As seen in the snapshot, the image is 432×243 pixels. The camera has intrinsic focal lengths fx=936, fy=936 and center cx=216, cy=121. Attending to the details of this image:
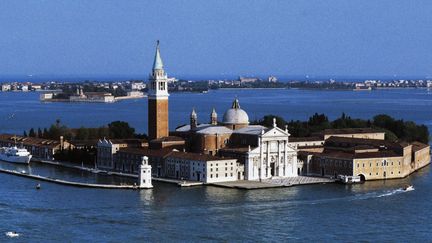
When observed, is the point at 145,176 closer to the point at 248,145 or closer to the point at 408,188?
the point at 248,145

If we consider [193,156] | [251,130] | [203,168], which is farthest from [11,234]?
[251,130]

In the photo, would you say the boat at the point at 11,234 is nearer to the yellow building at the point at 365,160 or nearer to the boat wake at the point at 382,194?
the boat wake at the point at 382,194

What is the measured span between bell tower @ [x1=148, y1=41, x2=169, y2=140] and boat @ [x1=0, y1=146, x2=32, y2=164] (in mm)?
4552

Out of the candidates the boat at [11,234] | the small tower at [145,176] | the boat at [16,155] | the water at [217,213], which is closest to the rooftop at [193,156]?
the water at [217,213]

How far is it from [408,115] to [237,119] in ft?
104

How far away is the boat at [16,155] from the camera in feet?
102

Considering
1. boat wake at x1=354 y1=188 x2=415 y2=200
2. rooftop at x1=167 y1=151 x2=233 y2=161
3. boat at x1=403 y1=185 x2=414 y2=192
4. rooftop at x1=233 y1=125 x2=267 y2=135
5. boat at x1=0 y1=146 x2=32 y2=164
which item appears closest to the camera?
boat wake at x1=354 y1=188 x2=415 y2=200

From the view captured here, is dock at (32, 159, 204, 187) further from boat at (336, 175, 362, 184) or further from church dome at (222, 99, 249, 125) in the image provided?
boat at (336, 175, 362, 184)

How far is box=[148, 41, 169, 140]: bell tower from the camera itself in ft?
96.0

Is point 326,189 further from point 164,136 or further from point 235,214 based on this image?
point 164,136

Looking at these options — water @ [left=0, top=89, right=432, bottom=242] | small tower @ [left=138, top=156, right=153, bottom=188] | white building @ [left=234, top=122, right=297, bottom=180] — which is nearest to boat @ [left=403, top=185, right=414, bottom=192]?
water @ [left=0, top=89, right=432, bottom=242]

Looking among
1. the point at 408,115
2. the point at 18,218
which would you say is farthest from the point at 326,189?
the point at 408,115

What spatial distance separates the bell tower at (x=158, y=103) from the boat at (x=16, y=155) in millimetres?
4552

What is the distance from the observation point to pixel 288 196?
900 inches
